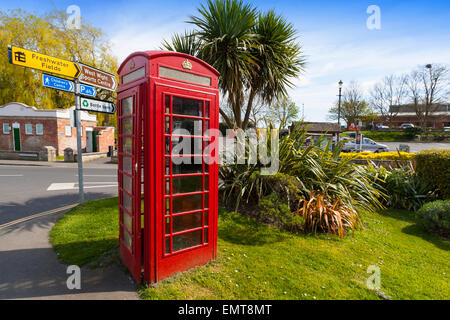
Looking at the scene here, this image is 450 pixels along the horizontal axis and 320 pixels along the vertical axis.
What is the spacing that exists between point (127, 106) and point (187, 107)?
0.86 meters

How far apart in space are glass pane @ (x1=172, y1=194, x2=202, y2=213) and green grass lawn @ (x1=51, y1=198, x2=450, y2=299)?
879mm

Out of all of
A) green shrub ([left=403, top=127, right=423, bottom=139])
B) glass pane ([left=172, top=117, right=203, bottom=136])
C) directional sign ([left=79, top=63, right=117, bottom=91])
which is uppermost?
green shrub ([left=403, top=127, right=423, bottom=139])

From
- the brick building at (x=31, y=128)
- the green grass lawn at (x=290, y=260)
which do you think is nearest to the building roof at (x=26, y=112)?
Answer: the brick building at (x=31, y=128)

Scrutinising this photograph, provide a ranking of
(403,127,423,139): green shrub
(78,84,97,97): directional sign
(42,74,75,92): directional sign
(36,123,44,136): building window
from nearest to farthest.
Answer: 1. (42,74,75,92): directional sign
2. (78,84,97,97): directional sign
3. (36,123,44,136): building window
4. (403,127,423,139): green shrub

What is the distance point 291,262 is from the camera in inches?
153

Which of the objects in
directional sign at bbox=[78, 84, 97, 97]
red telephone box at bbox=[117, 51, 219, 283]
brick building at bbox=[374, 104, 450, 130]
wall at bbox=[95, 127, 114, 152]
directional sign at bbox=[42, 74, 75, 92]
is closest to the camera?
red telephone box at bbox=[117, 51, 219, 283]

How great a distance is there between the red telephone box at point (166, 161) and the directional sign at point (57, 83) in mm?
2617

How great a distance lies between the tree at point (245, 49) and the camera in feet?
22.5

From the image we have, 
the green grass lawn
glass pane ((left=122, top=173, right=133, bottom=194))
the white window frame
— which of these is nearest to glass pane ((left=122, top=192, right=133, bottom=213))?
glass pane ((left=122, top=173, right=133, bottom=194))

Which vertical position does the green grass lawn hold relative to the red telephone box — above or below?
below

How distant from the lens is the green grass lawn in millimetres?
3221

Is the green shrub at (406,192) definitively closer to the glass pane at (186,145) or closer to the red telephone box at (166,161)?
the red telephone box at (166,161)

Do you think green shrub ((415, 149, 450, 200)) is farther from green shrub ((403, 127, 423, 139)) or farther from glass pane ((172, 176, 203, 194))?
green shrub ((403, 127, 423, 139))

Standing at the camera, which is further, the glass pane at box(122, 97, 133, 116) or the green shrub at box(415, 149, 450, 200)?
the green shrub at box(415, 149, 450, 200)
